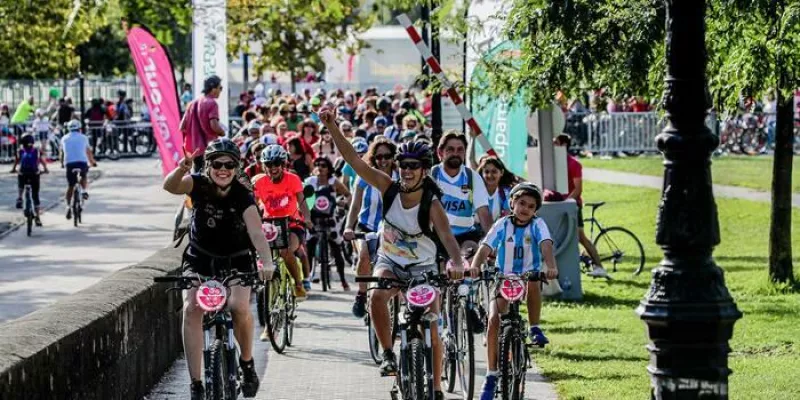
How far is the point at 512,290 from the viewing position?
10344mm

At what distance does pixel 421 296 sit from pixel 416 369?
42 centimetres

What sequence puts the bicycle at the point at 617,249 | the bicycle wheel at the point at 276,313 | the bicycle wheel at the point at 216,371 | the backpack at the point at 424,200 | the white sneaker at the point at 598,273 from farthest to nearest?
the bicycle at the point at 617,249 < the white sneaker at the point at 598,273 < the bicycle wheel at the point at 276,313 < the backpack at the point at 424,200 < the bicycle wheel at the point at 216,371

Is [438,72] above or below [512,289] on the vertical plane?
above

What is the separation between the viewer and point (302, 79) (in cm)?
5731

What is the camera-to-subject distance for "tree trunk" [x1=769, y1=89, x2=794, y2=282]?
712 inches

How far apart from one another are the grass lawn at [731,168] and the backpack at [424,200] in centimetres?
2345

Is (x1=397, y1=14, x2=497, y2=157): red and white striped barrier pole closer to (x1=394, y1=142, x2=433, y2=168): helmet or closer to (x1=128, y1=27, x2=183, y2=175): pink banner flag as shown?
(x1=394, y1=142, x2=433, y2=168): helmet

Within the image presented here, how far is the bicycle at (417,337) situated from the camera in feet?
33.0

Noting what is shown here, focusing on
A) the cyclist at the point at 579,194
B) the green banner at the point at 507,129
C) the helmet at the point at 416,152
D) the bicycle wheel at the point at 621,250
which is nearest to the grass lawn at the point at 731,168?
the bicycle wheel at the point at 621,250

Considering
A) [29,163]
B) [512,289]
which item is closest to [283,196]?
[512,289]

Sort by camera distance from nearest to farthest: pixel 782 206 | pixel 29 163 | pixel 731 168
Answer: pixel 782 206 < pixel 29 163 < pixel 731 168

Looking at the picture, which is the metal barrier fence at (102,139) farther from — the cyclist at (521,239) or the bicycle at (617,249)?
the cyclist at (521,239)

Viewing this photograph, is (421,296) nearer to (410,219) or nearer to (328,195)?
(410,219)

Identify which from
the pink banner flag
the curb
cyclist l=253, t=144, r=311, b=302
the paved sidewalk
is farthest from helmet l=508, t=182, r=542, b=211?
the paved sidewalk
